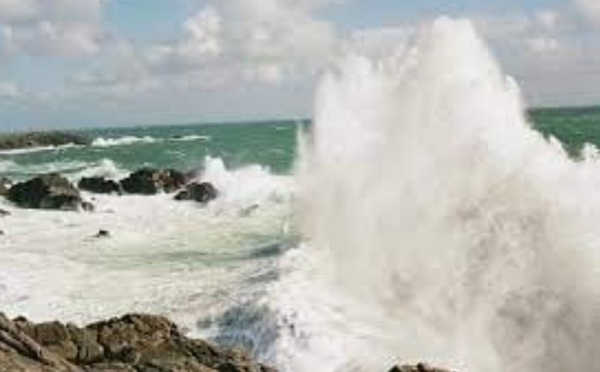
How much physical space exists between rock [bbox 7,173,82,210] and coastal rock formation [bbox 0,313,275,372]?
97.2 ft

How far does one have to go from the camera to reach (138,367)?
1559 cm

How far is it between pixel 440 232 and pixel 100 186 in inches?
1313

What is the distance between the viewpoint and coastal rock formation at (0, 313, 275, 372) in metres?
15.2

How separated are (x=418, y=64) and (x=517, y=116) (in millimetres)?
2766

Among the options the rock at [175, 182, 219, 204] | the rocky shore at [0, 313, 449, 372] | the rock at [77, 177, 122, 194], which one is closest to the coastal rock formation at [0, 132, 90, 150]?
the rock at [77, 177, 122, 194]

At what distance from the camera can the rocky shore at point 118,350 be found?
1518 centimetres

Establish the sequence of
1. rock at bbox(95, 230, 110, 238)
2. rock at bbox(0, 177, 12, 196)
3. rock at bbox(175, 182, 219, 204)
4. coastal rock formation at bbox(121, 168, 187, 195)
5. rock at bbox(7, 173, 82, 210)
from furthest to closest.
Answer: coastal rock formation at bbox(121, 168, 187, 195) → rock at bbox(0, 177, 12, 196) → rock at bbox(175, 182, 219, 204) → rock at bbox(7, 173, 82, 210) → rock at bbox(95, 230, 110, 238)

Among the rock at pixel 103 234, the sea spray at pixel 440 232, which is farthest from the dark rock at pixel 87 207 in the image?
the sea spray at pixel 440 232

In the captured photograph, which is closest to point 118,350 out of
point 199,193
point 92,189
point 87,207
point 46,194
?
point 87,207

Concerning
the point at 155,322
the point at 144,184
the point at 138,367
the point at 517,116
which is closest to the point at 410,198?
the point at 517,116

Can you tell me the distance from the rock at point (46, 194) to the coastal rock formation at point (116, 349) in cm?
2962

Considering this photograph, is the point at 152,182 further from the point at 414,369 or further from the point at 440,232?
the point at 414,369

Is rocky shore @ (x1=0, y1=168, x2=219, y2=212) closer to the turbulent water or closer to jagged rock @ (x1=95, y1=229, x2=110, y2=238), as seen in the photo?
jagged rock @ (x1=95, y1=229, x2=110, y2=238)

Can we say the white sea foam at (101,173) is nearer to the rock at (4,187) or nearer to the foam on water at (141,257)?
the rock at (4,187)
